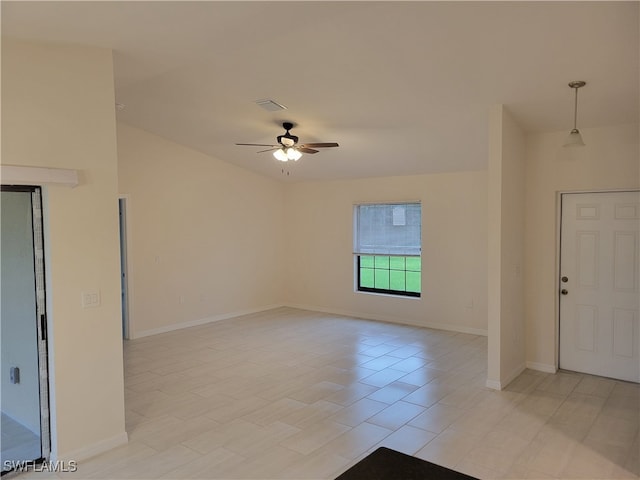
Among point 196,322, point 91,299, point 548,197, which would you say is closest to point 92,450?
point 91,299

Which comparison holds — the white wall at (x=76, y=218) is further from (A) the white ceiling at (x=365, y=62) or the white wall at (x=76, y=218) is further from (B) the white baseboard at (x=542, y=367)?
(B) the white baseboard at (x=542, y=367)

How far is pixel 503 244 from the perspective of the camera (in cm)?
437

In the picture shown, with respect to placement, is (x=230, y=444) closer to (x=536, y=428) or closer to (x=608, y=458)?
(x=536, y=428)

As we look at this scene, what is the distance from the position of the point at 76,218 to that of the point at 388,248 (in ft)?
17.3

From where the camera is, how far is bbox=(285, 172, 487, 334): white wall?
21.3 ft

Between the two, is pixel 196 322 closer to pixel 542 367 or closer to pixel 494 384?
pixel 494 384

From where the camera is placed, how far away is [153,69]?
→ 12.5ft

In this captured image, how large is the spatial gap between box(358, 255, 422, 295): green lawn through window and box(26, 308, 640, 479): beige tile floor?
147cm

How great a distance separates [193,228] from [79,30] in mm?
4508

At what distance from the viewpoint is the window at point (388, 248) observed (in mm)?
7203

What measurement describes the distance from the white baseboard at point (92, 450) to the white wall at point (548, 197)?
4.20 meters

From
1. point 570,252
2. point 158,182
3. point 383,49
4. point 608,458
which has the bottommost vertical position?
point 608,458

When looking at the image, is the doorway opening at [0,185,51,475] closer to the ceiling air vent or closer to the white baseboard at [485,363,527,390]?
the ceiling air vent

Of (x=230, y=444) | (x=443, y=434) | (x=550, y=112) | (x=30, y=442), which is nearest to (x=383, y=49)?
(x=550, y=112)
